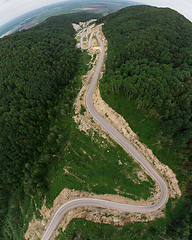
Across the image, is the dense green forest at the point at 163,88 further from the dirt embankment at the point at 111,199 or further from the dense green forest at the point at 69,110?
the dirt embankment at the point at 111,199

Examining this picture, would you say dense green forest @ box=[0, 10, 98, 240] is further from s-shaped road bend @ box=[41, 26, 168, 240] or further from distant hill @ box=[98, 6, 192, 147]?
distant hill @ box=[98, 6, 192, 147]

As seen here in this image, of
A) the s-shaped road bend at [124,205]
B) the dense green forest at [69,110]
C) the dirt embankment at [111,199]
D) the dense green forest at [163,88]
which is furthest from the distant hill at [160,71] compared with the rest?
the s-shaped road bend at [124,205]

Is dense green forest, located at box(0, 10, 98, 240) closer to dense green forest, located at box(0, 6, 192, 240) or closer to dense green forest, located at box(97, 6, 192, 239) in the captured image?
dense green forest, located at box(0, 6, 192, 240)

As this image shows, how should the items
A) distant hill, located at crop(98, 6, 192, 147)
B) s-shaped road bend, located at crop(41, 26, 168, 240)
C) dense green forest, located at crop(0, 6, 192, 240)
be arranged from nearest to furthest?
1. dense green forest, located at crop(0, 6, 192, 240)
2. distant hill, located at crop(98, 6, 192, 147)
3. s-shaped road bend, located at crop(41, 26, 168, 240)

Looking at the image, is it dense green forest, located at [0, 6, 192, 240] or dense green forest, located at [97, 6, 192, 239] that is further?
dense green forest, located at [0, 6, 192, 240]

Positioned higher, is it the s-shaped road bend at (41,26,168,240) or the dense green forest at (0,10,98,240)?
the dense green forest at (0,10,98,240)

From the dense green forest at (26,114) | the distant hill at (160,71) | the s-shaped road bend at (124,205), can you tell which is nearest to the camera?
the distant hill at (160,71)

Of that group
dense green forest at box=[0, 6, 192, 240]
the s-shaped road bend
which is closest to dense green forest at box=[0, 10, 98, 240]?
dense green forest at box=[0, 6, 192, 240]

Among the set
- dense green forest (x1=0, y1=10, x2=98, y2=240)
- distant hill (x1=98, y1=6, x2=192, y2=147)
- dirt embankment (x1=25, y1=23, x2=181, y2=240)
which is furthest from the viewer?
dense green forest (x1=0, y1=10, x2=98, y2=240)
